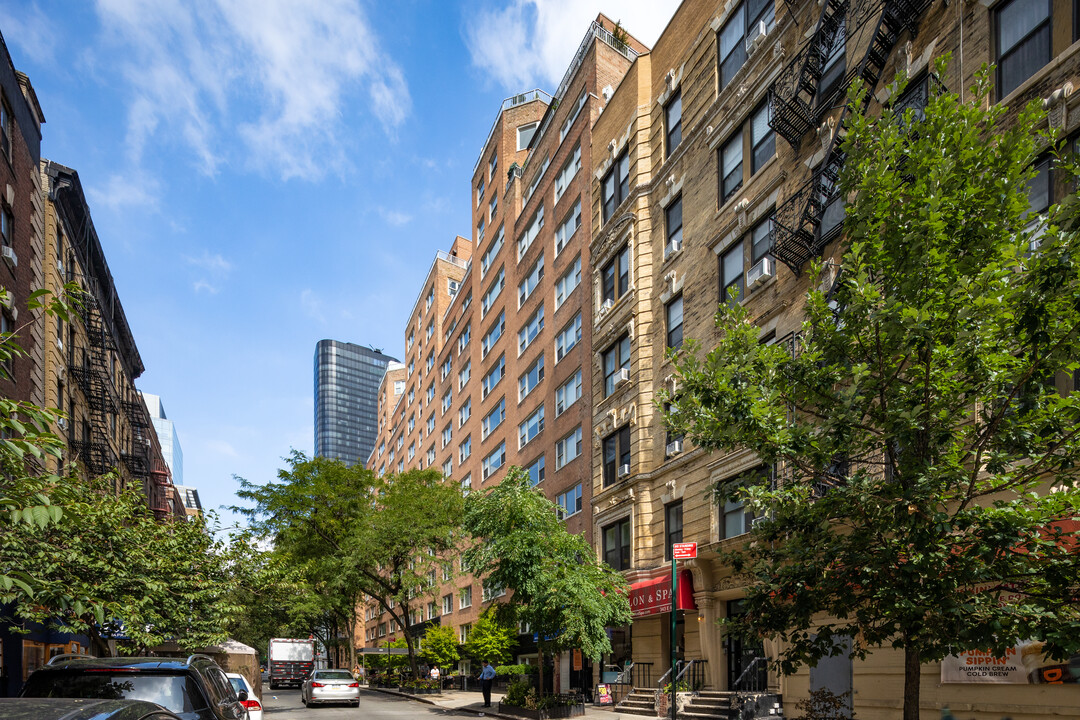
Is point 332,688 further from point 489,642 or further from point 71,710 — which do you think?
point 71,710

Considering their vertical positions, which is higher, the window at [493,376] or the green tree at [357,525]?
the window at [493,376]

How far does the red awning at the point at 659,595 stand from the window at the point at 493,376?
2427cm

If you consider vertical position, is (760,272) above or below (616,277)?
below

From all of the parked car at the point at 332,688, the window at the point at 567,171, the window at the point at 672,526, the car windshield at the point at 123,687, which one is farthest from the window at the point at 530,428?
the car windshield at the point at 123,687

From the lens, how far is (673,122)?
94.0 ft

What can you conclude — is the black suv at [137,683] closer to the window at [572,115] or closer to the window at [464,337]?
the window at [572,115]

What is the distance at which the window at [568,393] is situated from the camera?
3619 cm

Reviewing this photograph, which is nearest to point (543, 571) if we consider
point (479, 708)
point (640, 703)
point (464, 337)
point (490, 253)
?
point (640, 703)

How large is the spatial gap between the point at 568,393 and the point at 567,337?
2473 mm

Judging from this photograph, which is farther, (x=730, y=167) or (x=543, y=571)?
(x=730, y=167)

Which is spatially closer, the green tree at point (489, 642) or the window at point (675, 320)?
the window at point (675, 320)

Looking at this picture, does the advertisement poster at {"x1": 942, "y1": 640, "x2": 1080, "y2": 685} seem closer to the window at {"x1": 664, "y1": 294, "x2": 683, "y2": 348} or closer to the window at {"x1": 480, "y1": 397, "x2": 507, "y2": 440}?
the window at {"x1": 664, "y1": 294, "x2": 683, "y2": 348}

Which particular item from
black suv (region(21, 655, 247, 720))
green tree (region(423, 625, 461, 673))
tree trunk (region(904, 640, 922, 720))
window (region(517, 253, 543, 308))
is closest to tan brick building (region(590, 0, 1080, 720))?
tree trunk (region(904, 640, 922, 720))

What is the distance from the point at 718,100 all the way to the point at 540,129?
20.7m
